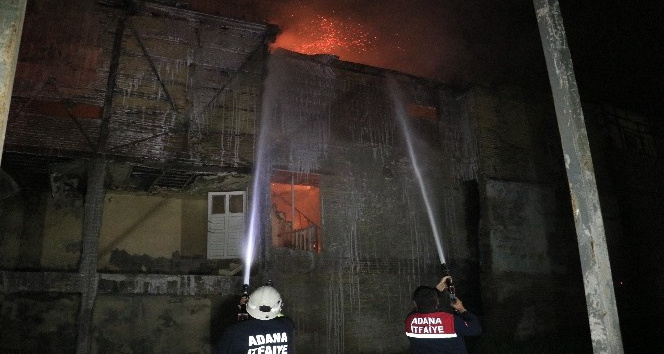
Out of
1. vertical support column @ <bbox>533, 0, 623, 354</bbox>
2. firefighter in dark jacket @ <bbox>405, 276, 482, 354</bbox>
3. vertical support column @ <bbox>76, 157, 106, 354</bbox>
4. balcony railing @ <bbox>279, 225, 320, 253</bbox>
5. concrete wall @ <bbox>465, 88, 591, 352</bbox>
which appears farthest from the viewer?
concrete wall @ <bbox>465, 88, 591, 352</bbox>

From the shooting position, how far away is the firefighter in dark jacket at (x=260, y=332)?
3867mm

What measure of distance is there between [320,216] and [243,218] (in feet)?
7.03

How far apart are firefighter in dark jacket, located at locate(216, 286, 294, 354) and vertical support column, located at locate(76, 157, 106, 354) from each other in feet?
18.9

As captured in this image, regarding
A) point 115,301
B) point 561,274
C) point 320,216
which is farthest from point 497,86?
point 115,301

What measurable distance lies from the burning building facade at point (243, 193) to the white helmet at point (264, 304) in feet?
19.1

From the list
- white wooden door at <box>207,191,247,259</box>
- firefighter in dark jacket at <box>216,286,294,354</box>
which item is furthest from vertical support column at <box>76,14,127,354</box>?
firefighter in dark jacket at <box>216,286,294,354</box>

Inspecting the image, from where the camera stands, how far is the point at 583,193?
10.2ft

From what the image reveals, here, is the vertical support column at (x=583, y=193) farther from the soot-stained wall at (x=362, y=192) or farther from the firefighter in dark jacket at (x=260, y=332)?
the soot-stained wall at (x=362, y=192)

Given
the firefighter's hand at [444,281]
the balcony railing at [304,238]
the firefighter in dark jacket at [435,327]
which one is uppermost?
the balcony railing at [304,238]

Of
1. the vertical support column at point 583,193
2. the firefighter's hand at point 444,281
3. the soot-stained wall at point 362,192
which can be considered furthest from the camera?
the soot-stained wall at point 362,192

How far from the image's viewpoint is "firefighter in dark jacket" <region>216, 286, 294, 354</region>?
3867 millimetres

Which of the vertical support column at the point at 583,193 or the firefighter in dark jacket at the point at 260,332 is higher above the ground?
the vertical support column at the point at 583,193

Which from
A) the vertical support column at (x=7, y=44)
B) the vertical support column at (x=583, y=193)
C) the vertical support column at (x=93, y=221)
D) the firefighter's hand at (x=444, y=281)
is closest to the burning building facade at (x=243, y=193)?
the vertical support column at (x=93, y=221)

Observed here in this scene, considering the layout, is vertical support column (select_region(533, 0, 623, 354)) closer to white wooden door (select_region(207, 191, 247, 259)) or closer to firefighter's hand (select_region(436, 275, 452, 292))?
firefighter's hand (select_region(436, 275, 452, 292))
